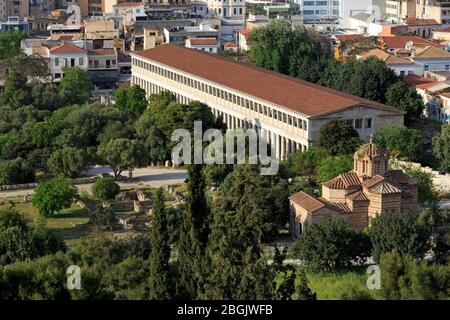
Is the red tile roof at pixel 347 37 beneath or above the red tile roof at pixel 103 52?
above

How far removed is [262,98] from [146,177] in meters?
6.11

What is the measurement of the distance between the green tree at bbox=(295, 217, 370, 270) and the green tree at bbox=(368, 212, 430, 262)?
451 mm

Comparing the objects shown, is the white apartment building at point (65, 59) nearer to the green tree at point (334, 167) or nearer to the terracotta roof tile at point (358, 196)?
the green tree at point (334, 167)

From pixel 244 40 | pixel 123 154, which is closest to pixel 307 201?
pixel 123 154

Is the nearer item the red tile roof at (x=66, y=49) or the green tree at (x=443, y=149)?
the green tree at (x=443, y=149)

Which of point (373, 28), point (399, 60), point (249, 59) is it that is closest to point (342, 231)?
point (399, 60)

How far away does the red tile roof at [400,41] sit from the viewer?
65.8 metres

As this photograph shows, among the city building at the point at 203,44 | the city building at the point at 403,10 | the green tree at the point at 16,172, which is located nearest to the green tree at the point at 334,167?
the green tree at the point at 16,172

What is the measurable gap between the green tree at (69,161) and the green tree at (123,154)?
27.4 inches

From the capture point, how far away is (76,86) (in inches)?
2322

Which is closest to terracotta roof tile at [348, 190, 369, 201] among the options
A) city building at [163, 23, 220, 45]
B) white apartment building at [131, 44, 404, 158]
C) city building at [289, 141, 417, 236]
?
city building at [289, 141, 417, 236]
